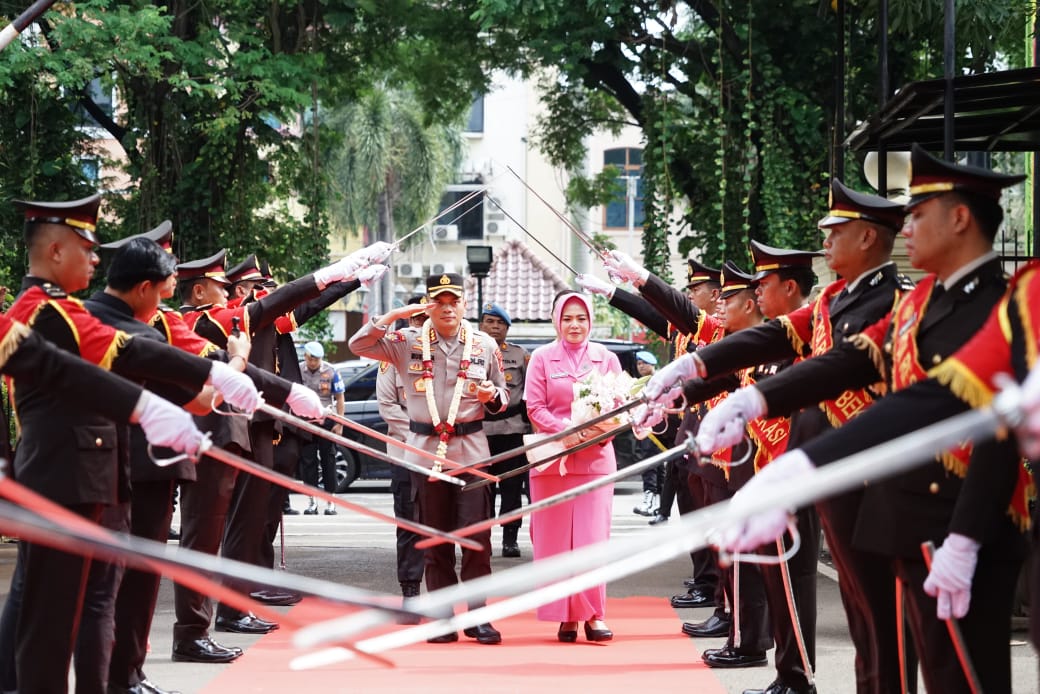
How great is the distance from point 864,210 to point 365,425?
1265 centimetres

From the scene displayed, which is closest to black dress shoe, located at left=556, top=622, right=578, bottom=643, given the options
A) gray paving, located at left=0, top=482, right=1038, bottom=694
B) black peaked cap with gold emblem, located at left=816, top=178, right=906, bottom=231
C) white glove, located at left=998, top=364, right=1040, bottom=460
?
gray paving, located at left=0, top=482, right=1038, bottom=694

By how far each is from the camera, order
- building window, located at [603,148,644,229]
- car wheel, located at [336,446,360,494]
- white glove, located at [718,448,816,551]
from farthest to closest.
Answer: building window, located at [603,148,644,229] < car wheel, located at [336,446,360,494] < white glove, located at [718,448,816,551]

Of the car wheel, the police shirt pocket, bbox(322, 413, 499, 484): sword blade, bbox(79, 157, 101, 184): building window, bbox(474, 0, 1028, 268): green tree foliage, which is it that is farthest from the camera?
the car wheel

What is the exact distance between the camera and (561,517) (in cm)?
778

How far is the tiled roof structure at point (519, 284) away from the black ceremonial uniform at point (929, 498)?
21.4 metres

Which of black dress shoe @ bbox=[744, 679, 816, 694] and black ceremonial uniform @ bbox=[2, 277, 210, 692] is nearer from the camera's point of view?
black ceremonial uniform @ bbox=[2, 277, 210, 692]

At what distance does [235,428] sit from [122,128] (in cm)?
818

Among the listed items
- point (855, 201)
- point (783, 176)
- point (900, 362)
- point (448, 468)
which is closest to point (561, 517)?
point (448, 468)

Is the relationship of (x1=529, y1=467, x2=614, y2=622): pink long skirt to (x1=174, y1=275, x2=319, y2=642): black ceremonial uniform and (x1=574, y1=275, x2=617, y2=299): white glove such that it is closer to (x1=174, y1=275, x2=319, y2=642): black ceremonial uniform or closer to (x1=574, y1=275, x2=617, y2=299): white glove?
(x1=574, y1=275, x2=617, y2=299): white glove

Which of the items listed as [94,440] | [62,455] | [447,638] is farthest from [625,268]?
[62,455]

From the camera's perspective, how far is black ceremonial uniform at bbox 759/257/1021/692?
3.81 m

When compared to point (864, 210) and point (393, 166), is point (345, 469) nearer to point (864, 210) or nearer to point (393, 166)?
point (864, 210)

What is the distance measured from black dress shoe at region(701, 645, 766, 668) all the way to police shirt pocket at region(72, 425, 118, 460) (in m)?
3.44

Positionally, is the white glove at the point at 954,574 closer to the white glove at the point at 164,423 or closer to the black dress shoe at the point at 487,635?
the white glove at the point at 164,423
